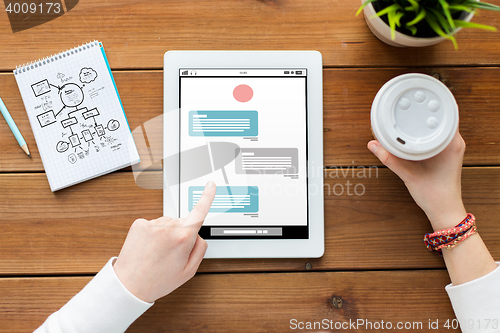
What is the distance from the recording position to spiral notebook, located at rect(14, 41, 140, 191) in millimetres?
591

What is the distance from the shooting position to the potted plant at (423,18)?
1.47ft

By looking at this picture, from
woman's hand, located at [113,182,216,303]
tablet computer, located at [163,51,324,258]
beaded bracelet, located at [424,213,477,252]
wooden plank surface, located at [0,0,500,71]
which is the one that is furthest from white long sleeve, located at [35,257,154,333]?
beaded bracelet, located at [424,213,477,252]

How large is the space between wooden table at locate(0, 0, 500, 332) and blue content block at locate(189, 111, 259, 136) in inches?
3.3

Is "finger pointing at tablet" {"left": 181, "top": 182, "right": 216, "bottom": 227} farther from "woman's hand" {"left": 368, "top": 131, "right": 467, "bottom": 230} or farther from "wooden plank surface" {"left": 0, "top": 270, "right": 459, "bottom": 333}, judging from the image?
"woman's hand" {"left": 368, "top": 131, "right": 467, "bottom": 230}

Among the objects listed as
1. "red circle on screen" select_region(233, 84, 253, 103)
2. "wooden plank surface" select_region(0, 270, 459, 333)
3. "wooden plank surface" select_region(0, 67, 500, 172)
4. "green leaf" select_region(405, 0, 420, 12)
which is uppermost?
"green leaf" select_region(405, 0, 420, 12)

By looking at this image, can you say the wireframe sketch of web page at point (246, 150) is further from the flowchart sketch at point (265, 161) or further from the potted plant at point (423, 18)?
the potted plant at point (423, 18)

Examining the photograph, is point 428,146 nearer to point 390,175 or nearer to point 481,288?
point 390,175

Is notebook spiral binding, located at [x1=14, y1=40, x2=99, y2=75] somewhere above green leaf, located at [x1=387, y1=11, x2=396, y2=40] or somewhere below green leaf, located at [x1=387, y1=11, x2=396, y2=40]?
below

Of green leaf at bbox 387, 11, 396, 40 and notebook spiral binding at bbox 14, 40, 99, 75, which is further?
notebook spiral binding at bbox 14, 40, 99, 75

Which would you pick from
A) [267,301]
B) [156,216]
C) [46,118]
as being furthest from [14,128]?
[267,301]

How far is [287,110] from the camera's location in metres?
0.58

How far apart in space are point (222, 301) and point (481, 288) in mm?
447

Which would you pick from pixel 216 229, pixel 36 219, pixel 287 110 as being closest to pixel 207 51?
pixel 287 110

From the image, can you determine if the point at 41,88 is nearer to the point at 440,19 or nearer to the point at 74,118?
the point at 74,118
